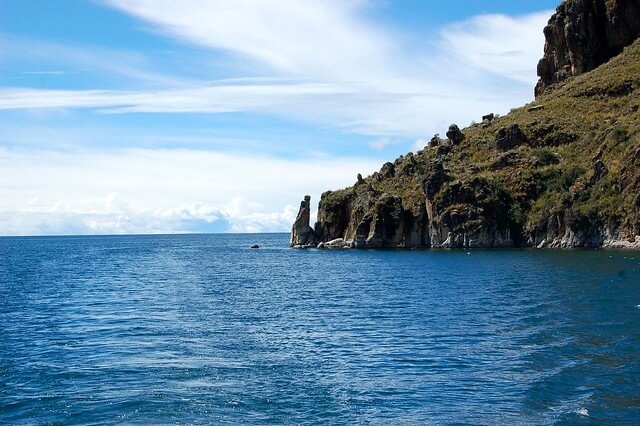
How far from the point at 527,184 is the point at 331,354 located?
5027 inches

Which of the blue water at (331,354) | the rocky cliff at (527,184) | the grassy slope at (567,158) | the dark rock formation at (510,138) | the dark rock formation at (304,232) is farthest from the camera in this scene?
the dark rock formation at (304,232)

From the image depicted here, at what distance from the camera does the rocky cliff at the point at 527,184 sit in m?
132

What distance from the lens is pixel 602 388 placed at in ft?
91.5

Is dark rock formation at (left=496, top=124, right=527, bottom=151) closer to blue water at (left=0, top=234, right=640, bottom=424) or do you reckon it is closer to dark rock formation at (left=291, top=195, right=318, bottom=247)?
dark rock formation at (left=291, top=195, right=318, bottom=247)

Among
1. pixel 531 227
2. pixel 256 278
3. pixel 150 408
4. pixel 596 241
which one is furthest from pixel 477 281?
pixel 531 227

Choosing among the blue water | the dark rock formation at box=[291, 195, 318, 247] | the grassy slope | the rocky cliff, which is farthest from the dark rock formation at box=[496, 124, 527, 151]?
the blue water

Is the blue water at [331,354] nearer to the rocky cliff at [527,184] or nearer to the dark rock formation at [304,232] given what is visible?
the rocky cliff at [527,184]

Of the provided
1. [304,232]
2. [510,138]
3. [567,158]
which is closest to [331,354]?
[567,158]

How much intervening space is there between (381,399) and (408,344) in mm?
11226

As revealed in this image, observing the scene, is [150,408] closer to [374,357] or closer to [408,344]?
[374,357]

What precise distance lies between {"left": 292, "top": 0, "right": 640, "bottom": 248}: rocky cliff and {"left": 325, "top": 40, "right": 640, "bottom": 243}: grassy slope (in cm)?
28

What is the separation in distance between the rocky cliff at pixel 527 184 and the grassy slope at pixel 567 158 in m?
0.28

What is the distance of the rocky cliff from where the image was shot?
13212cm

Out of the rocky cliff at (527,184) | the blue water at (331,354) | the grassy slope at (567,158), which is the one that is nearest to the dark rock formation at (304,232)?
the rocky cliff at (527,184)
